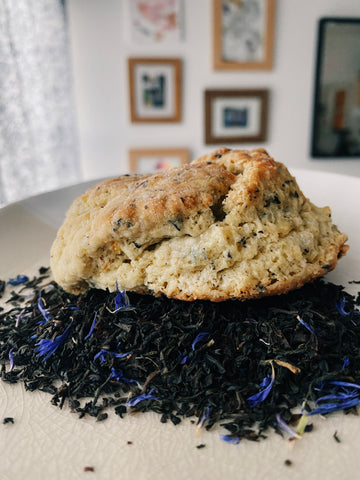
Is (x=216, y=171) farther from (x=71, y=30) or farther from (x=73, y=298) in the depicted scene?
(x=71, y=30)

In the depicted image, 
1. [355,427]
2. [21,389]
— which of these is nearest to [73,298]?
[21,389]

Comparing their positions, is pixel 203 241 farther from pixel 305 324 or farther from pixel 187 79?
pixel 187 79

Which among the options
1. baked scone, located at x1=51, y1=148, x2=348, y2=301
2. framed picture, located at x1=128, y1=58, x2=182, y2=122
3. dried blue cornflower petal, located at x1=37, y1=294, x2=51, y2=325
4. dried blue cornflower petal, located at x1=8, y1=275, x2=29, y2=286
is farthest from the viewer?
framed picture, located at x1=128, y1=58, x2=182, y2=122

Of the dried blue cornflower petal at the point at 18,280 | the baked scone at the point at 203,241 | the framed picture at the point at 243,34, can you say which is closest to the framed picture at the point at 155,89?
the framed picture at the point at 243,34

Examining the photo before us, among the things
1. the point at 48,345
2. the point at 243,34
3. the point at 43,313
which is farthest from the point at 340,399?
the point at 243,34

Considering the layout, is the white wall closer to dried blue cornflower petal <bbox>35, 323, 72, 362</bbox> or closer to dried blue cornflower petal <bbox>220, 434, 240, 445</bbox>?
dried blue cornflower petal <bbox>35, 323, 72, 362</bbox>

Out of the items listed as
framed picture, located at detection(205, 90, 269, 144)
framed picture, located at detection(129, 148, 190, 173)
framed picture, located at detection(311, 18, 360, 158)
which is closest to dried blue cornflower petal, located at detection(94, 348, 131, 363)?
framed picture, located at detection(129, 148, 190, 173)
